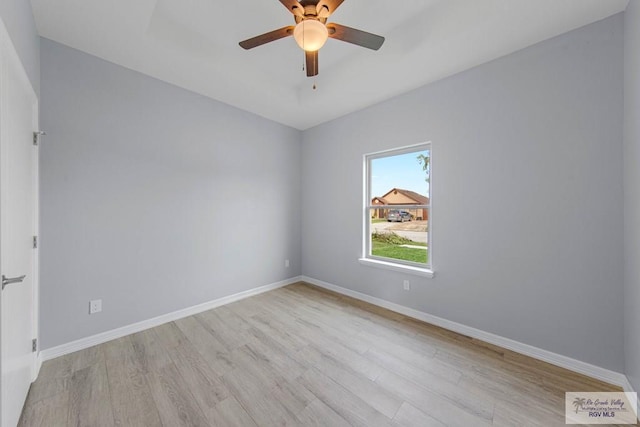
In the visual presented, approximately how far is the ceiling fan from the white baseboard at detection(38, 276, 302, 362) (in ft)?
9.32

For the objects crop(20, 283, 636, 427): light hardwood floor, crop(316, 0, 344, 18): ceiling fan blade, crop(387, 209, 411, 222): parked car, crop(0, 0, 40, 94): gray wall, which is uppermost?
crop(316, 0, 344, 18): ceiling fan blade

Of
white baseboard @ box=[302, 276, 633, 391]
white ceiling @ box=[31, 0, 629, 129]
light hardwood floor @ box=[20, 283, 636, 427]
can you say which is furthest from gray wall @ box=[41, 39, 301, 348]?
white baseboard @ box=[302, 276, 633, 391]

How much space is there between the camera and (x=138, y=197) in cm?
254

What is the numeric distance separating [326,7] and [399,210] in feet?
7.37

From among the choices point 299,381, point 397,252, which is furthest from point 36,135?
point 397,252

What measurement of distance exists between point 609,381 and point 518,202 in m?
1.43

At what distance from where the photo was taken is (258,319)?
2797mm

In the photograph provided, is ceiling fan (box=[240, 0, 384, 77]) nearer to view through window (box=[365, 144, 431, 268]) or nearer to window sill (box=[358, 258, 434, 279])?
view through window (box=[365, 144, 431, 268])

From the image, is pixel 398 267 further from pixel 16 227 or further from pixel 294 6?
pixel 16 227

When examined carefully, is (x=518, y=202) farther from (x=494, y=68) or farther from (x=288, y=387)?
(x=288, y=387)

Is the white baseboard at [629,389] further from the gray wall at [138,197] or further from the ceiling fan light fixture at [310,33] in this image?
the gray wall at [138,197]

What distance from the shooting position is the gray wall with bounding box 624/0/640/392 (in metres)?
1.54

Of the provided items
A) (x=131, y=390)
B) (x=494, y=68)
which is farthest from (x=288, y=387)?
(x=494, y=68)

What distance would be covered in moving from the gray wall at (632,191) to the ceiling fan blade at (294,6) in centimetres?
213
